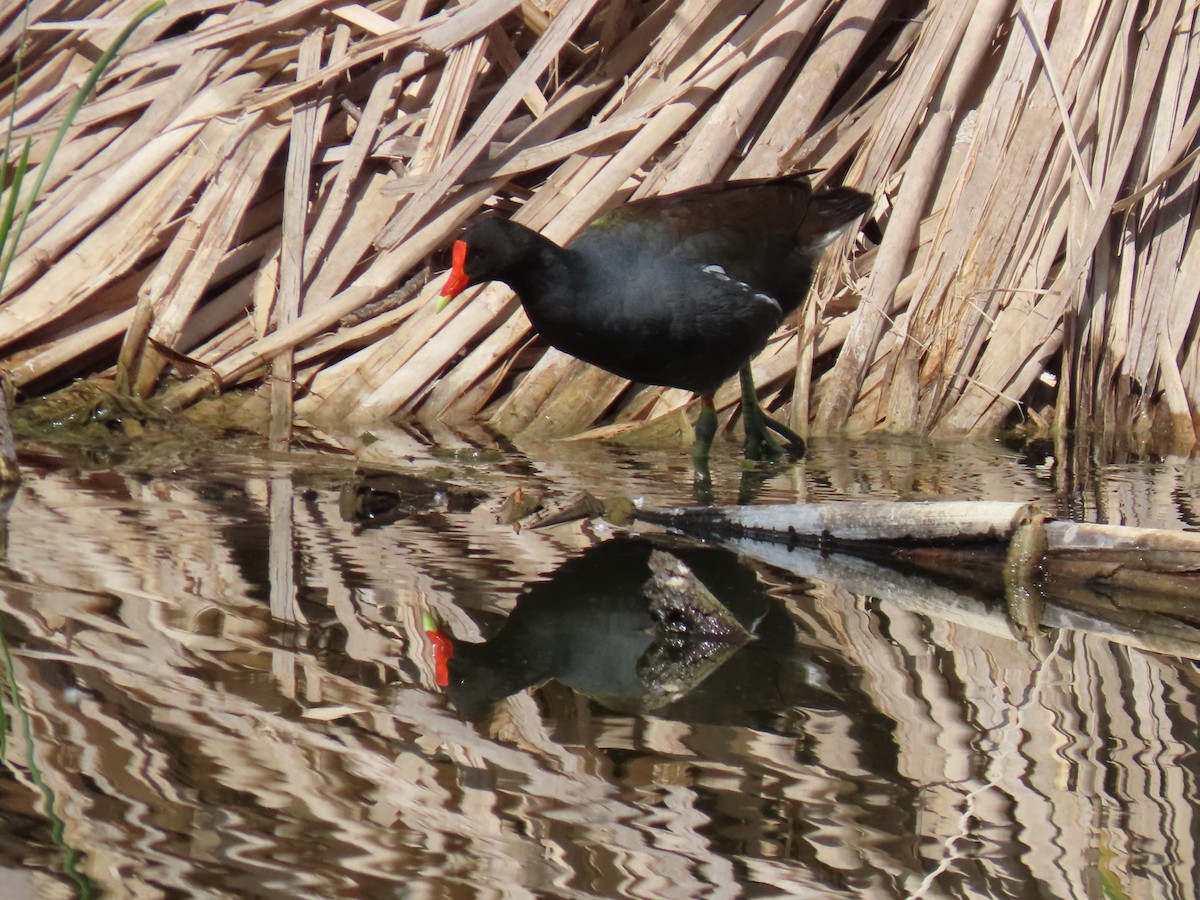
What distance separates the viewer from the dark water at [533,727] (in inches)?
66.3

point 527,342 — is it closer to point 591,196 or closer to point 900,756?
point 591,196

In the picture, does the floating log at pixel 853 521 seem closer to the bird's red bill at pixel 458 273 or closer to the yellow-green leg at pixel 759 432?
the bird's red bill at pixel 458 273

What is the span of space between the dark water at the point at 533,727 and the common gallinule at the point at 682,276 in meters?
0.97

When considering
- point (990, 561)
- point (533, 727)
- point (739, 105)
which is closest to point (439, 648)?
point (533, 727)

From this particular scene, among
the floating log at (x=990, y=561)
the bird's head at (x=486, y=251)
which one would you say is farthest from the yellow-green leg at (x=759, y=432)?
the floating log at (x=990, y=561)

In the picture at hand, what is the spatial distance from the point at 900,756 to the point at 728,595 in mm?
997

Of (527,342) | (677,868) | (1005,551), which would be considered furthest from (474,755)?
(527,342)

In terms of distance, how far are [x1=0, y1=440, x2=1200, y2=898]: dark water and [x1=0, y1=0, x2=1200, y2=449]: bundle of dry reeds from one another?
1.73 meters

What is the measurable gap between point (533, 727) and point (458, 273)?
92.8 inches

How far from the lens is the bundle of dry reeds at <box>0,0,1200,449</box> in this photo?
5.19m

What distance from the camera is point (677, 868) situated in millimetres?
1697

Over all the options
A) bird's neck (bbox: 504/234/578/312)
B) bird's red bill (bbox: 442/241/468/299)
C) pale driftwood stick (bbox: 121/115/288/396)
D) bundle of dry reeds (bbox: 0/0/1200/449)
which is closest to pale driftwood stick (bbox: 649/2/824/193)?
bundle of dry reeds (bbox: 0/0/1200/449)

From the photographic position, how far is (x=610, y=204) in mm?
5477

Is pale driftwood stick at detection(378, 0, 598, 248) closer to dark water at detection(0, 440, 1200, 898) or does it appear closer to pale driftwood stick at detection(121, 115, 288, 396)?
pale driftwood stick at detection(121, 115, 288, 396)
